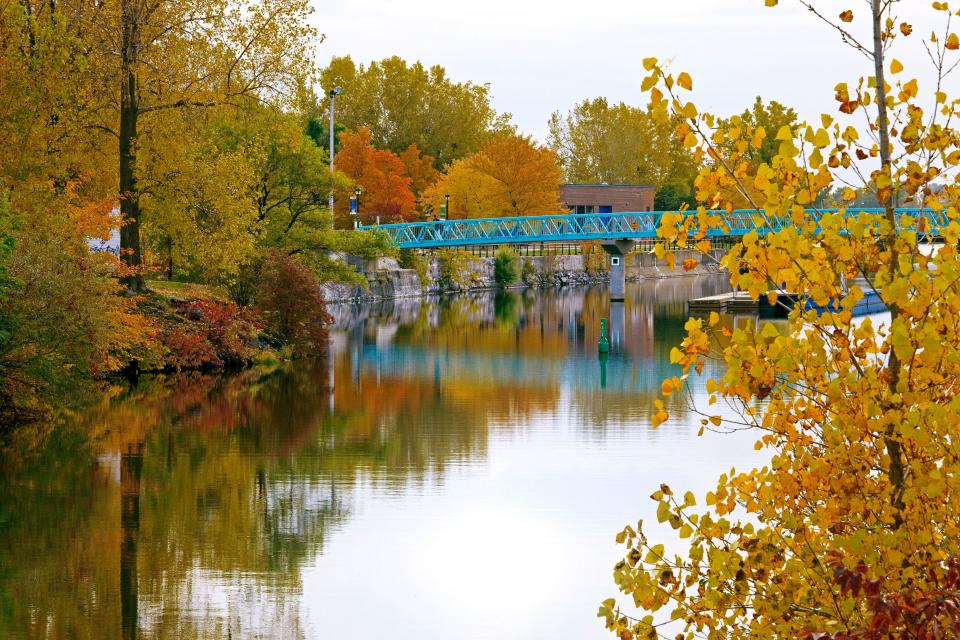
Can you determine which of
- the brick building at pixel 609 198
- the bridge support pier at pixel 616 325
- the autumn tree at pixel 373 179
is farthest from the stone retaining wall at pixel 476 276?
the autumn tree at pixel 373 179

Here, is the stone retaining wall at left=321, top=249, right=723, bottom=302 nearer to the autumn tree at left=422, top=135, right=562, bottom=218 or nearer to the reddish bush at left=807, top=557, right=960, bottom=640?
the autumn tree at left=422, top=135, right=562, bottom=218

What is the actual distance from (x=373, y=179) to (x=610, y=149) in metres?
39.4

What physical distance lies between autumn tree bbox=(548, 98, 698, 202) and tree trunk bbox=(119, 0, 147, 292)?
90827mm

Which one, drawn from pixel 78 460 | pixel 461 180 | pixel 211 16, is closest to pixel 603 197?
pixel 461 180

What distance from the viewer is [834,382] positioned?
5480mm

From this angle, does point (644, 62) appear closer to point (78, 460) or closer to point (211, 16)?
point (78, 460)

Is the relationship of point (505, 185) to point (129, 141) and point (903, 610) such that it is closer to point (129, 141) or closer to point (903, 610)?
point (129, 141)

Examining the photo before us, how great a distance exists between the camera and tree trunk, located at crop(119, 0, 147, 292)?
3425 cm

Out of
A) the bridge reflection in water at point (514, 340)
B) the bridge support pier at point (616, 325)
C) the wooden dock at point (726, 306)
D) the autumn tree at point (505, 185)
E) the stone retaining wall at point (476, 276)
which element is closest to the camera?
the bridge reflection in water at point (514, 340)

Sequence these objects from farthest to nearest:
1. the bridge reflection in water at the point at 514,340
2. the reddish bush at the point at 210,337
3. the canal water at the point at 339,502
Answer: the bridge reflection in water at the point at 514,340 < the reddish bush at the point at 210,337 < the canal water at the point at 339,502

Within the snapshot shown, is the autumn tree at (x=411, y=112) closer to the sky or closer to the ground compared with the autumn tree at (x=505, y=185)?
closer to the sky

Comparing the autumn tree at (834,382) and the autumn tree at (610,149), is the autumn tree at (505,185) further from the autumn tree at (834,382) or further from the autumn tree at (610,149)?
the autumn tree at (834,382)

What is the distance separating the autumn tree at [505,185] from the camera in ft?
300

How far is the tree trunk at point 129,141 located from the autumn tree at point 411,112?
81.2 metres
